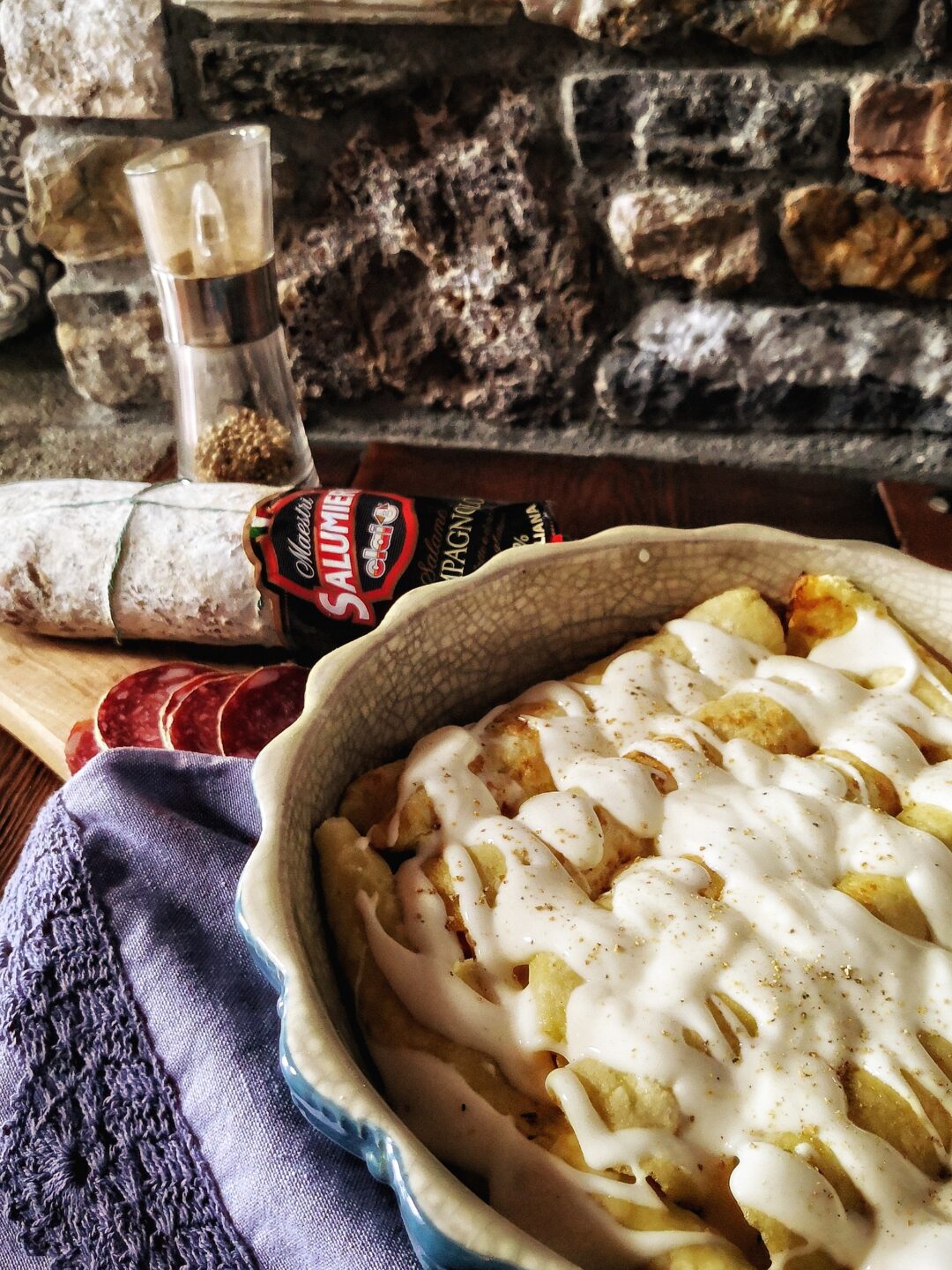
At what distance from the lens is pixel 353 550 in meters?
0.88

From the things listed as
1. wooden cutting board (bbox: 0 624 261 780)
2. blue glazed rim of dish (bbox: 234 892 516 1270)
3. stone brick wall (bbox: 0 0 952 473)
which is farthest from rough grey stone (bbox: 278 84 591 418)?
blue glazed rim of dish (bbox: 234 892 516 1270)

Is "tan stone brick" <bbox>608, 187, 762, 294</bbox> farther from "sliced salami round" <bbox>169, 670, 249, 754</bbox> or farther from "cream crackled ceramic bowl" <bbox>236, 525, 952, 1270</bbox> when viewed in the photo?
"sliced salami round" <bbox>169, 670, 249, 754</bbox>

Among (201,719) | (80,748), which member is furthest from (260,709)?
(80,748)

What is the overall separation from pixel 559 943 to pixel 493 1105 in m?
0.08

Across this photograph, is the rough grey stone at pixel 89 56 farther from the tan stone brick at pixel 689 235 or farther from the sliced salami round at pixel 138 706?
the sliced salami round at pixel 138 706

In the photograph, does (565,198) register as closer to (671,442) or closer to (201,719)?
(671,442)

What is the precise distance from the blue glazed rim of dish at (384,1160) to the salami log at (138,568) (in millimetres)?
513

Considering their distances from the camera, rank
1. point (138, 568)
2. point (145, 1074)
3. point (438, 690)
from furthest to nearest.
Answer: point (138, 568), point (438, 690), point (145, 1074)

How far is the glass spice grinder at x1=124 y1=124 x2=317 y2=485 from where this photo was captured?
1.00 m

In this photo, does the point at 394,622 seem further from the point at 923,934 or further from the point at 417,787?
the point at 923,934

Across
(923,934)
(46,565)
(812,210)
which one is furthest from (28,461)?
(923,934)

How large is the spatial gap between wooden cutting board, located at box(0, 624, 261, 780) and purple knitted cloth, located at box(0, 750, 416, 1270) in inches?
7.9

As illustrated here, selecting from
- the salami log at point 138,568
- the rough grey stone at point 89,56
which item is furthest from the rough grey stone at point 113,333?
the salami log at point 138,568

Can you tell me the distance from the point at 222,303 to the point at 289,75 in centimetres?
32
